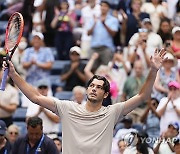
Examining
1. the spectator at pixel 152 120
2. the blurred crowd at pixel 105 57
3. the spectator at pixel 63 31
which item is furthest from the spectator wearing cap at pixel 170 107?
the spectator at pixel 63 31

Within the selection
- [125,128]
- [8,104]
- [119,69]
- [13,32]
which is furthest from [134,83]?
[13,32]

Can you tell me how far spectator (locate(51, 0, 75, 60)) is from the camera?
1747 cm

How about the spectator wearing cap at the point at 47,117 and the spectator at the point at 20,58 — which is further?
the spectator at the point at 20,58

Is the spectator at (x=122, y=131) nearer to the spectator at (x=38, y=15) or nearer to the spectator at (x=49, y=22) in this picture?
the spectator at (x=49, y=22)

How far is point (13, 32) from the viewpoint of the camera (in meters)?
9.52

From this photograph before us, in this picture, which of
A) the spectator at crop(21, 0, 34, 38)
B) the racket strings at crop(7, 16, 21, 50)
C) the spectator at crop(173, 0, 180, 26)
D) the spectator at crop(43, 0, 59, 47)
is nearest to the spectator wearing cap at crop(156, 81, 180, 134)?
the spectator at crop(173, 0, 180, 26)

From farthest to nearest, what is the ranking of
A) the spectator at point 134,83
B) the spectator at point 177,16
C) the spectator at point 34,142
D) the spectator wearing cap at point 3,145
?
the spectator at point 177,16, the spectator at point 134,83, the spectator wearing cap at point 3,145, the spectator at point 34,142

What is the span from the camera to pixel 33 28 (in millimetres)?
18375

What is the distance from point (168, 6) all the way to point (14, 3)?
3.41 metres

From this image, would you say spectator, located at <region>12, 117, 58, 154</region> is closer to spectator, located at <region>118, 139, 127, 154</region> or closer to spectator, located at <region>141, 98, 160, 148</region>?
spectator, located at <region>118, 139, 127, 154</region>

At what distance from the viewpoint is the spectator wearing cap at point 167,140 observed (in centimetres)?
1248

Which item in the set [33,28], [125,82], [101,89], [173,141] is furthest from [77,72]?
[101,89]

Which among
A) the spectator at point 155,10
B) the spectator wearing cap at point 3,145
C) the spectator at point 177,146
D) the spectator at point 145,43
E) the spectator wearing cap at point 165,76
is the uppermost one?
the spectator at point 155,10

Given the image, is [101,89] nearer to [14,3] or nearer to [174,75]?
[174,75]
